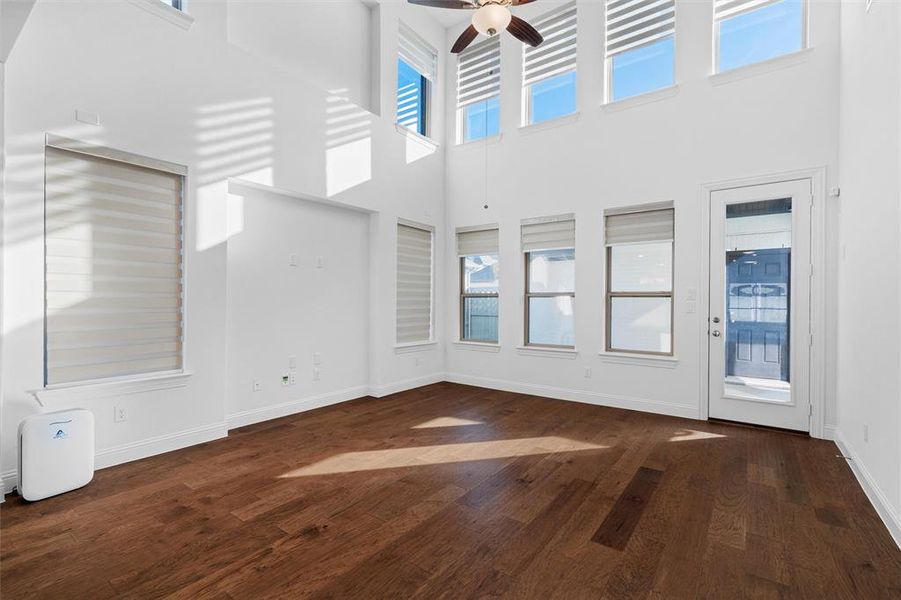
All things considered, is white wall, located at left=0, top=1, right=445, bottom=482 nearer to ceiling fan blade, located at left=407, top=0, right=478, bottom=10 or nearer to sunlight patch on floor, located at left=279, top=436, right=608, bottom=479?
sunlight patch on floor, located at left=279, top=436, right=608, bottom=479

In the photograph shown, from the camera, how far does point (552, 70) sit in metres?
5.53

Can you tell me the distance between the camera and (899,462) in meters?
2.21

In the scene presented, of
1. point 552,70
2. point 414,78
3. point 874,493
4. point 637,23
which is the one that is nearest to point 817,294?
A: point 874,493

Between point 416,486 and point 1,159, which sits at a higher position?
point 1,159

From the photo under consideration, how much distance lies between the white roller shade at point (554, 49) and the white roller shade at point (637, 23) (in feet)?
1.57

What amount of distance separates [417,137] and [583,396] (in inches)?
163

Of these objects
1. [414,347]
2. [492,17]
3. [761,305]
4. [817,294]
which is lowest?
[414,347]

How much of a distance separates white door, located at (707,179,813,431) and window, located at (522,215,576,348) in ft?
5.22

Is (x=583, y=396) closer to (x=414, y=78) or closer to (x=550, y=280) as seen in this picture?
(x=550, y=280)

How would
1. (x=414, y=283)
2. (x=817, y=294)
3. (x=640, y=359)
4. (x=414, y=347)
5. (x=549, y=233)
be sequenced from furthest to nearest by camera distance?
(x=414, y=283)
(x=414, y=347)
(x=549, y=233)
(x=640, y=359)
(x=817, y=294)

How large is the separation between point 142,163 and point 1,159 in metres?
0.81

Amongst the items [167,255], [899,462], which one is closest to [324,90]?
[167,255]

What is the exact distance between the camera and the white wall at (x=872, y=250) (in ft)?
7.64

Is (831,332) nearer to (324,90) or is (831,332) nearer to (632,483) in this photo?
(632,483)
